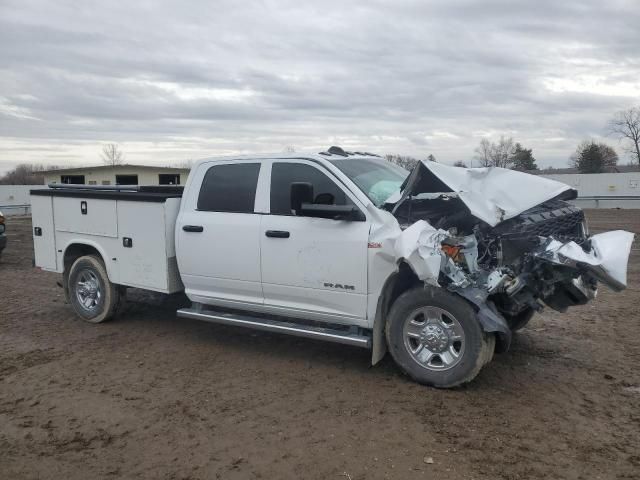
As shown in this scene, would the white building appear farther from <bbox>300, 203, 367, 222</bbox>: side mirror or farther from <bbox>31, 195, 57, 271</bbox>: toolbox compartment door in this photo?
<bbox>300, 203, 367, 222</bbox>: side mirror

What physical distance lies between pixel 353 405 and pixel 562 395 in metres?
1.79

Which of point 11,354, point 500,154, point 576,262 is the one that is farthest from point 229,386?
point 500,154

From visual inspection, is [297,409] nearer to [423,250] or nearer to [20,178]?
[423,250]

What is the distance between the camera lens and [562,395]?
196 inches

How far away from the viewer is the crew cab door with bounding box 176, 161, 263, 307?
6082 mm

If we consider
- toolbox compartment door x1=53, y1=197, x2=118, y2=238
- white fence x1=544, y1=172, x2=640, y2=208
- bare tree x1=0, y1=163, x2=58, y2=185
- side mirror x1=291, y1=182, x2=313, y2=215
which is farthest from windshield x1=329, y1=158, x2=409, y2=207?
bare tree x1=0, y1=163, x2=58, y2=185

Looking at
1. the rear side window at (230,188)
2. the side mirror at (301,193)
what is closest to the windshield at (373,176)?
the side mirror at (301,193)

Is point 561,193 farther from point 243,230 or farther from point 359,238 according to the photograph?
point 243,230

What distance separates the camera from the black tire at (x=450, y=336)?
4.89m

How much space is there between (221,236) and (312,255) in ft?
3.77

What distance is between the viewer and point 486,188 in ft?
17.5

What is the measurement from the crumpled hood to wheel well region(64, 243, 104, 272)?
14.6 feet

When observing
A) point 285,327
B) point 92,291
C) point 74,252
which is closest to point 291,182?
point 285,327

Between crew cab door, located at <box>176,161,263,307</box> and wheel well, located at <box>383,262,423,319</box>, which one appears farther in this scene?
crew cab door, located at <box>176,161,263,307</box>
